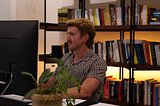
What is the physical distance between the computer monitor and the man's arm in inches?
17.8

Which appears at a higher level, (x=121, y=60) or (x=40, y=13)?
(x=40, y=13)

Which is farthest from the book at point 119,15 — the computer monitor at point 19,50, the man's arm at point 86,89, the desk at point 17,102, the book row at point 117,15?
the computer monitor at point 19,50

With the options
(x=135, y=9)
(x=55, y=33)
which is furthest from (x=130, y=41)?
(x=55, y=33)

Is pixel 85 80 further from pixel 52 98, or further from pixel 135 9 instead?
pixel 135 9

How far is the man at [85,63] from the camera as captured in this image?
1.70 m

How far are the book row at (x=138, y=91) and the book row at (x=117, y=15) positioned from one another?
0.71 m

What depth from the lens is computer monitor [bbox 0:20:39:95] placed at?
3.94 feet

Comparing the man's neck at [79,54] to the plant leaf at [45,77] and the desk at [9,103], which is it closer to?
the desk at [9,103]

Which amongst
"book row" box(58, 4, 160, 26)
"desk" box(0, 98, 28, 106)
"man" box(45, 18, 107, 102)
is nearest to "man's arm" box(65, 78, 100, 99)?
"man" box(45, 18, 107, 102)

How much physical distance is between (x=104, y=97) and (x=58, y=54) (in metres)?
0.87

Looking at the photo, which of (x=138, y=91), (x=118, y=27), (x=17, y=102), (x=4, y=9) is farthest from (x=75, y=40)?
(x=4, y=9)

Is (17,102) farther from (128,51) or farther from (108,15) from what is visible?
(108,15)

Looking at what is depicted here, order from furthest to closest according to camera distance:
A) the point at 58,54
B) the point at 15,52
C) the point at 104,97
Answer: the point at 58,54, the point at 104,97, the point at 15,52

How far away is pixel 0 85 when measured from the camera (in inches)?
53.1
